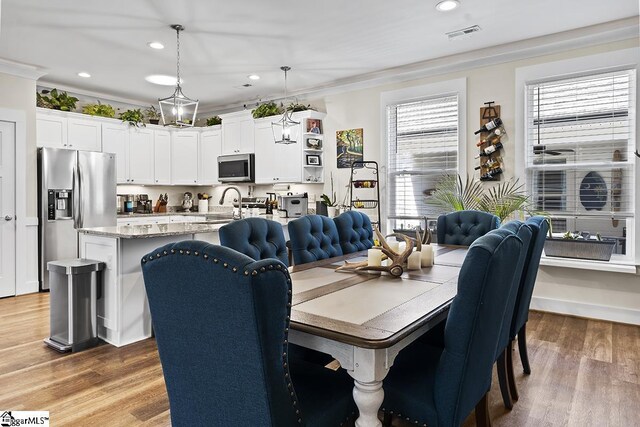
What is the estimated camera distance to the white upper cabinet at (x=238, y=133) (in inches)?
251

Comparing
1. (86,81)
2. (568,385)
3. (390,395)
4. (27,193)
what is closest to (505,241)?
(390,395)

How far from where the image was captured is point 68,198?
17.2ft

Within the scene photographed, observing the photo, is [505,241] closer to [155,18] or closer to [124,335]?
[124,335]

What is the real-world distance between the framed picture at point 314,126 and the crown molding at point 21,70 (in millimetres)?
3225

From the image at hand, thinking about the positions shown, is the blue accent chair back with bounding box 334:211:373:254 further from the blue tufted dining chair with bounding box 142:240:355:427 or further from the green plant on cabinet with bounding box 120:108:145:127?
the green plant on cabinet with bounding box 120:108:145:127

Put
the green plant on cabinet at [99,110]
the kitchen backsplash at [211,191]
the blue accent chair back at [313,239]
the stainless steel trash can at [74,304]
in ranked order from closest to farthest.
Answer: the blue accent chair back at [313,239] < the stainless steel trash can at [74,304] < the green plant on cabinet at [99,110] < the kitchen backsplash at [211,191]

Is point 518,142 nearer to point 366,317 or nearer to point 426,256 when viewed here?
point 426,256

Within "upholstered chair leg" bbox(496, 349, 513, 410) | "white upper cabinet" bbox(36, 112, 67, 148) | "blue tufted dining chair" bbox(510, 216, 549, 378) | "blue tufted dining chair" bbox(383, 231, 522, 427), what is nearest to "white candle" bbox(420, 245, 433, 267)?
"blue tufted dining chair" bbox(510, 216, 549, 378)

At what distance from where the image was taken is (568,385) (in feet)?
8.57

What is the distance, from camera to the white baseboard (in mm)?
3846

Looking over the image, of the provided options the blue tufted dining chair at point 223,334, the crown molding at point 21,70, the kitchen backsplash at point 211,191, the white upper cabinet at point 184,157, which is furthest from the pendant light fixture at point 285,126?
the blue tufted dining chair at point 223,334

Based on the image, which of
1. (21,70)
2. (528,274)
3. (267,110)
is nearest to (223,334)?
(528,274)

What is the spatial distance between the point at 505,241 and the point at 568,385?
1.74 metres

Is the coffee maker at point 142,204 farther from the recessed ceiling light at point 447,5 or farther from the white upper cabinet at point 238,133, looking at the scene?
the recessed ceiling light at point 447,5
